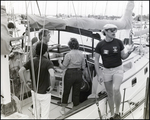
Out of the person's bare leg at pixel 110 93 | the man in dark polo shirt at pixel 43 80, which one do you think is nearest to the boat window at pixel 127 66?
the person's bare leg at pixel 110 93

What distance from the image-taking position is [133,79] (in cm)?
377

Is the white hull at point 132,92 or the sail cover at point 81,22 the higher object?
the sail cover at point 81,22

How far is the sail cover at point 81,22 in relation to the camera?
3.30 metres

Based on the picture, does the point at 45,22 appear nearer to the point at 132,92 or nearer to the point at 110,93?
the point at 110,93

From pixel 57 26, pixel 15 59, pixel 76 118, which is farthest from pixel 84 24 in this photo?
pixel 76 118

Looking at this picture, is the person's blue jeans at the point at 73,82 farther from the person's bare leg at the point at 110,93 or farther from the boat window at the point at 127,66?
the boat window at the point at 127,66

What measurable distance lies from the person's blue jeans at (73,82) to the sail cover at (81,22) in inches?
30.8

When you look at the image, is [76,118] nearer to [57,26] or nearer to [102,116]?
[102,116]

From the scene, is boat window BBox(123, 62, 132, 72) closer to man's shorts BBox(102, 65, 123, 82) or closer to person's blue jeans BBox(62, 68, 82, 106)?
man's shorts BBox(102, 65, 123, 82)

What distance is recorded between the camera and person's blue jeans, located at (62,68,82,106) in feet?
9.64

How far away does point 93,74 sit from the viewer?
10.7 feet

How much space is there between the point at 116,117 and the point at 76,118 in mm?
721

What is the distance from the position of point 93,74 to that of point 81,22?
1083 mm

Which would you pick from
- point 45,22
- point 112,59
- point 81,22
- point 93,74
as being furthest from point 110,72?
point 81,22
